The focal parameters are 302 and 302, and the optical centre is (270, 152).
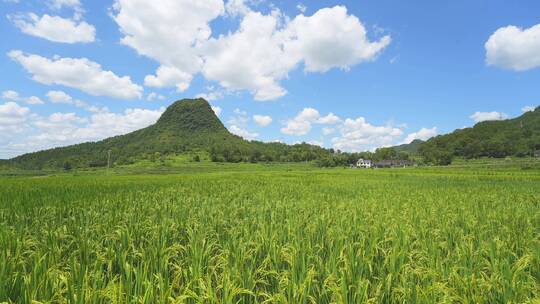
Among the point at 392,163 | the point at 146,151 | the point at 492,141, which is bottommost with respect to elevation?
the point at 392,163

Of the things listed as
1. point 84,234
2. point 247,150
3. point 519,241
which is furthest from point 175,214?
point 247,150

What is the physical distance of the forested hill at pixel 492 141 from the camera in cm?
13712

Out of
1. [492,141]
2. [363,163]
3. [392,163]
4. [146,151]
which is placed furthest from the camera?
[363,163]

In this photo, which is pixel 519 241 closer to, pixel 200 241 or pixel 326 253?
pixel 326 253

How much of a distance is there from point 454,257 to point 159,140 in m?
180

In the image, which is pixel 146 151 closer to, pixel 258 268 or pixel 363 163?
pixel 363 163

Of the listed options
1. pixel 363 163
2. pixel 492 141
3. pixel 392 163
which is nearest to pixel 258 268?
pixel 392 163

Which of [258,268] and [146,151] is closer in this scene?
[258,268]

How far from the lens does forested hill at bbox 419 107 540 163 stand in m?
137

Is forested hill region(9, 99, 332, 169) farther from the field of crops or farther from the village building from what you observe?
the field of crops

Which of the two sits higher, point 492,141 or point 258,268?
point 492,141

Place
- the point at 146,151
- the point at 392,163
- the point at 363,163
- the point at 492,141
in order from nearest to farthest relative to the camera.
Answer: the point at 146,151 → the point at 492,141 → the point at 392,163 → the point at 363,163

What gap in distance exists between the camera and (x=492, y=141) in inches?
5871

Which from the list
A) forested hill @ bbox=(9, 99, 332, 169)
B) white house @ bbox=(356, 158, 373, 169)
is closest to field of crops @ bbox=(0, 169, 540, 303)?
forested hill @ bbox=(9, 99, 332, 169)
